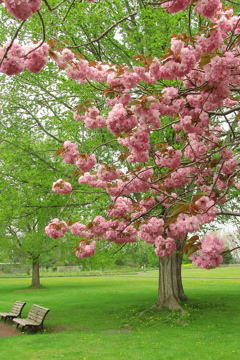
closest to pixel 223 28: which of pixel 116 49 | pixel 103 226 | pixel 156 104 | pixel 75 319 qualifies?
pixel 156 104

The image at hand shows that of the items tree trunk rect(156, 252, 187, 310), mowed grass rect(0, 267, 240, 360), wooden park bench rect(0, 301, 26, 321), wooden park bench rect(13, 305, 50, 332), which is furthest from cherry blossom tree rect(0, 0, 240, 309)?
tree trunk rect(156, 252, 187, 310)

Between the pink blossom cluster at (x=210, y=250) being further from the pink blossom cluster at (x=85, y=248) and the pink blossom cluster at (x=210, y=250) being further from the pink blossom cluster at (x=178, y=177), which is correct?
the pink blossom cluster at (x=85, y=248)

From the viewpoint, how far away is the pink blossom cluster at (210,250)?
9.39ft

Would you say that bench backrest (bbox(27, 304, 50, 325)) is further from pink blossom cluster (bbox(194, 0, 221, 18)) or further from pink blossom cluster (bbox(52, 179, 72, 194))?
pink blossom cluster (bbox(194, 0, 221, 18))

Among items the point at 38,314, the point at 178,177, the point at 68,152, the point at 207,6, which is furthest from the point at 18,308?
the point at 207,6

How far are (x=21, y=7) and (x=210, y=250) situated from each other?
80.4 inches

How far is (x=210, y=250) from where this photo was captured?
112 inches

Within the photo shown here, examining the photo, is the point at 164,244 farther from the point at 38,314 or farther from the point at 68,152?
the point at 38,314

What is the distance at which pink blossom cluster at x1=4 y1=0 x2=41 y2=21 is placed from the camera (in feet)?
6.35

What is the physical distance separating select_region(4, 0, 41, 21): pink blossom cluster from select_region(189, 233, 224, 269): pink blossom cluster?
6.40ft

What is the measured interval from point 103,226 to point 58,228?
25.0 inches

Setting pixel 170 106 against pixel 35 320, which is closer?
pixel 170 106

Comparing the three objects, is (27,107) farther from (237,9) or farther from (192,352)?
(192,352)

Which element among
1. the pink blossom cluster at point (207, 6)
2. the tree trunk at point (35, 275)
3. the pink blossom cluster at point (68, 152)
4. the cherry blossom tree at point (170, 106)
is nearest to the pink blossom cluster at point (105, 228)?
the cherry blossom tree at point (170, 106)
